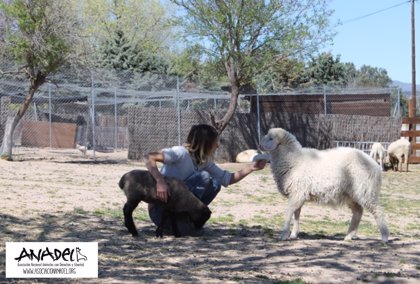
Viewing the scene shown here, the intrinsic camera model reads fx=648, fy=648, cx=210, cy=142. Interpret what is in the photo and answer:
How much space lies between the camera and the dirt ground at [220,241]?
5203 mm

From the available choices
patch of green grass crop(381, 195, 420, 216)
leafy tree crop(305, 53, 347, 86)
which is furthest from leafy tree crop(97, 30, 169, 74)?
patch of green grass crop(381, 195, 420, 216)

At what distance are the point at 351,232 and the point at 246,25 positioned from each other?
1414 centimetres

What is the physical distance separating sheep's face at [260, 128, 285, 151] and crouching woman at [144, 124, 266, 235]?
52 cm

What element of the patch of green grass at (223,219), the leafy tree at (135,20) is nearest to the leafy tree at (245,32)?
the patch of green grass at (223,219)

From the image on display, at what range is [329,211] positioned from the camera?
10516 mm

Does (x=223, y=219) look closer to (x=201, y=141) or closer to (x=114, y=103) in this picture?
(x=201, y=141)

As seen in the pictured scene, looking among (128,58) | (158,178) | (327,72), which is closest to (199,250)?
(158,178)

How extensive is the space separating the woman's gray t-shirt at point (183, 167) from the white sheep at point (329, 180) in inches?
27.3

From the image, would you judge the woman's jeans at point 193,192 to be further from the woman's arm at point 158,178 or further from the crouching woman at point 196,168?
the woman's arm at point 158,178

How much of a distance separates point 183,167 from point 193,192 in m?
0.30

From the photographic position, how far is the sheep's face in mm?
7535

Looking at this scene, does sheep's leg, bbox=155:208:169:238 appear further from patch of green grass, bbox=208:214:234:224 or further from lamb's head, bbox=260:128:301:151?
patch of green grass, bbox=208:214:234:224

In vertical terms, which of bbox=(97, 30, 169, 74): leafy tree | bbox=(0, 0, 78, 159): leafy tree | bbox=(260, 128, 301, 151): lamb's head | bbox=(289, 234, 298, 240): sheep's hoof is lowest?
bbox=(289, 234, 298, 240): sheep's hoof

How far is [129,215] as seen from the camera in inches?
266
